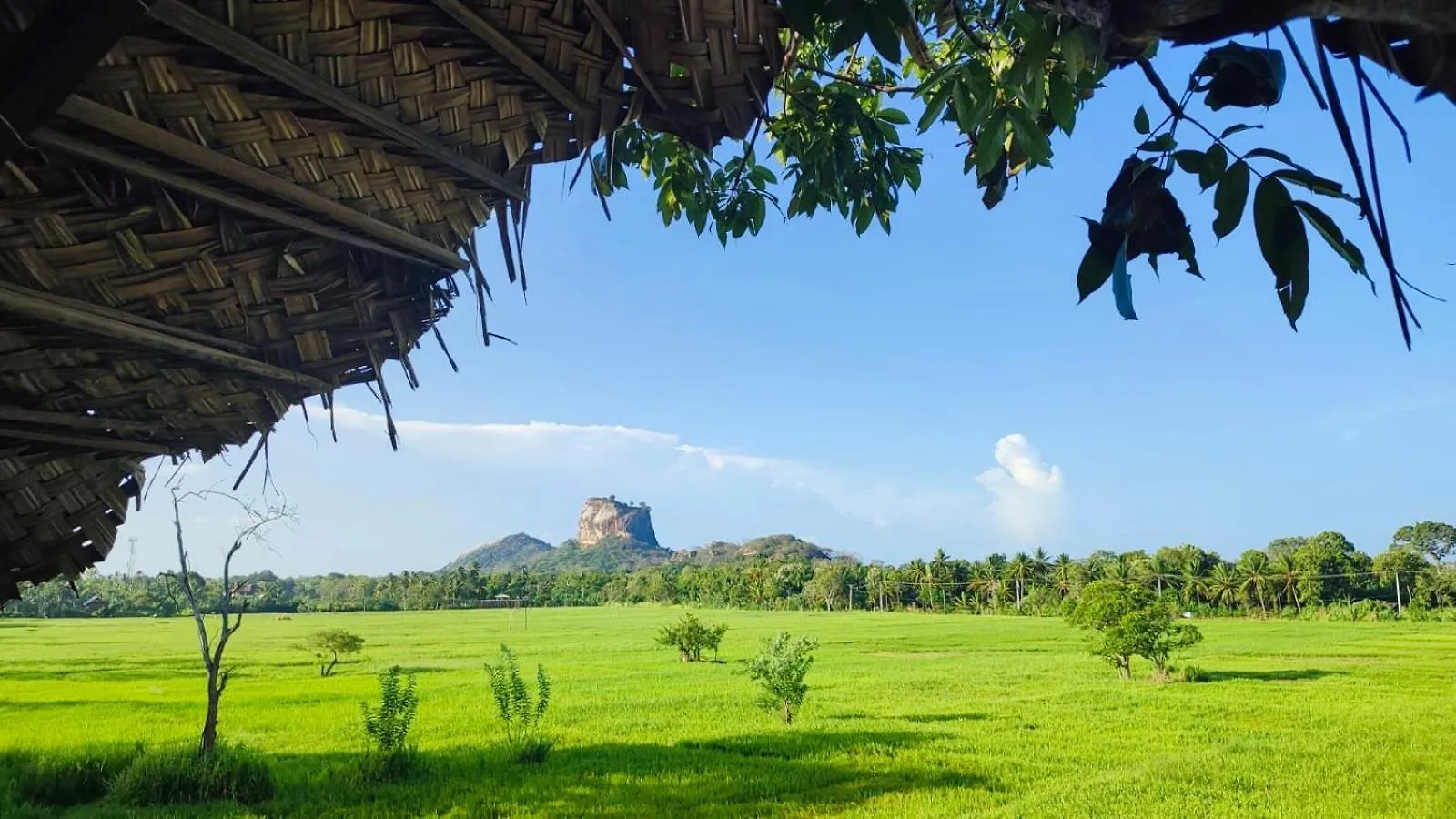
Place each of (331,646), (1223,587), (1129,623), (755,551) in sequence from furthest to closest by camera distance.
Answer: (755,551) < (1223,587) < (331,646) < (1129,623)

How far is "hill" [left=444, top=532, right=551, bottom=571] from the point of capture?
244 ft

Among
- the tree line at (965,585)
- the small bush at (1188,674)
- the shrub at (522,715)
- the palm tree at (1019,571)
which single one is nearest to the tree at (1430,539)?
the tree line at (965,585)

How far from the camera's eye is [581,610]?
45.0 metres

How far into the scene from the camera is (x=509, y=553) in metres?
76.2

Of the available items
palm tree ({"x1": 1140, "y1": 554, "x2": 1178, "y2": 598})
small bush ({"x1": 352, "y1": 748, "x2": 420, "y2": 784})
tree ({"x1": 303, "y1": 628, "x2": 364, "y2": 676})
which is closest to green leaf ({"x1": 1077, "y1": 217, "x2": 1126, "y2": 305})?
small bush ({"x1": 352, "y1": 748, "x2": 420, "y2": 784})

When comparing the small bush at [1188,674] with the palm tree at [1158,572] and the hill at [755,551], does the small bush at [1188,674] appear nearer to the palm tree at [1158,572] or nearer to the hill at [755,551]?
the palm tree at [1158,572]

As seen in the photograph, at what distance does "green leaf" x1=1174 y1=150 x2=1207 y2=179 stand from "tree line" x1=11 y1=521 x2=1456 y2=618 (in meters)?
26.0

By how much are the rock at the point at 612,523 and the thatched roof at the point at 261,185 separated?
79.8m

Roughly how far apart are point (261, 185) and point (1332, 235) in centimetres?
53

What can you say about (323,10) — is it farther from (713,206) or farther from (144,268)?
(713,206)

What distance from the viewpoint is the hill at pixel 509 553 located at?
244 ft

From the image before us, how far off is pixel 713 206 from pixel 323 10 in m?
0.65

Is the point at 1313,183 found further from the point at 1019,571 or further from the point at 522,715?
the point at 1019,571

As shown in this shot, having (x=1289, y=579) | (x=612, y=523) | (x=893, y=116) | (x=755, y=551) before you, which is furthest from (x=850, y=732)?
(x=612, y=523)
